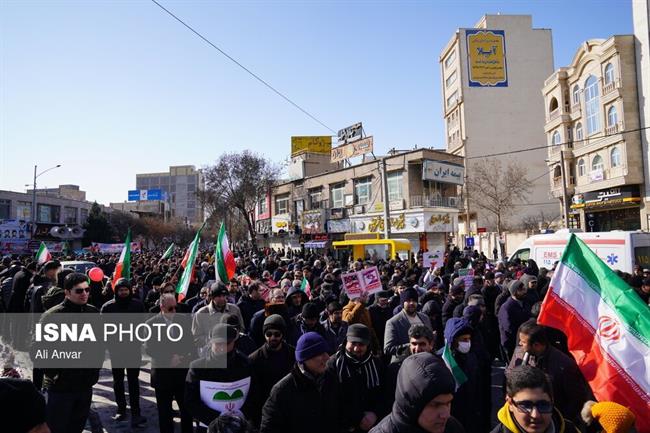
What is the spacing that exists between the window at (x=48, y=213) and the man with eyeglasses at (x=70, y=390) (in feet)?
207

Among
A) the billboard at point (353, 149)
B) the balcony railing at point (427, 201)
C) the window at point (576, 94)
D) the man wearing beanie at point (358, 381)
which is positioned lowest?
the man wearing beanie at point (358, 381)

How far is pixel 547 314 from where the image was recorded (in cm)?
398

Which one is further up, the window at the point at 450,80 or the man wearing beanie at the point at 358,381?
the window at the point at 450,80

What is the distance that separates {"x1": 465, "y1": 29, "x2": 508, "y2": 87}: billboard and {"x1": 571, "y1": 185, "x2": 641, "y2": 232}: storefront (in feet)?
66.7

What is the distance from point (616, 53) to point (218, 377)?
3574 cm

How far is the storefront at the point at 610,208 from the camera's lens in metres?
30.6

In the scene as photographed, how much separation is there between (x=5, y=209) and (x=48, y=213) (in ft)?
24.5

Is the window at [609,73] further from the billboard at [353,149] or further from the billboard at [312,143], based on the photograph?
the billboard at [312,143]

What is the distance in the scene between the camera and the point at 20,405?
79.3 inches

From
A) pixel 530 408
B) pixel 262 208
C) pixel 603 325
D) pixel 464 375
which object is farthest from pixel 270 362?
pixel 262 208

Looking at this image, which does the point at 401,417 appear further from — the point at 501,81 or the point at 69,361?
the point at 501,81

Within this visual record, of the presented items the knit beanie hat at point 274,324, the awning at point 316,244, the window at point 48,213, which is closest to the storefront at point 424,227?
the awning at point 316,244

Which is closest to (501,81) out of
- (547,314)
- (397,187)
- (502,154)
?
(502,154)

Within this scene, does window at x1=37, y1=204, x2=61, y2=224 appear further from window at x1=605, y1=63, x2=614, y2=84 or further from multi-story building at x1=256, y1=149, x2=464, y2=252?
window at x1=605, y1=63, x2=614, y2=84
